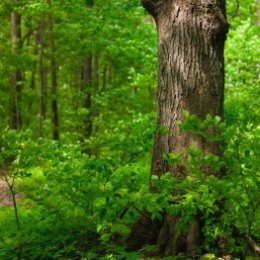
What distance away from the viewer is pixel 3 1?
13.5m

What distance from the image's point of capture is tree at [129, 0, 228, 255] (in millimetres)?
4121

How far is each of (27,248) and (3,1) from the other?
10652mm

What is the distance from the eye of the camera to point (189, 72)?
4.19 m

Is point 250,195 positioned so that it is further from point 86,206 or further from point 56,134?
point 56,134

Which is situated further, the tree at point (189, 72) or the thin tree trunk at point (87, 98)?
the thin tree trunk at point (87, 98)

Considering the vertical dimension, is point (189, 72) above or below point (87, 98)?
above

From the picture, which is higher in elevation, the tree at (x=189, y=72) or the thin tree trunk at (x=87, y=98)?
the tree at (x=189, y=72)

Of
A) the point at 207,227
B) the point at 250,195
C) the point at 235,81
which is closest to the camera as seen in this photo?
the point at 250,195

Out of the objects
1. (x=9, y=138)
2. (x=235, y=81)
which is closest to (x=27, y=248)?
(x=9, y=138)

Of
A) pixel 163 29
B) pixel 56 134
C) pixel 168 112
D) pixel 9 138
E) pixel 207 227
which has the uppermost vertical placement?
pixel 163 29

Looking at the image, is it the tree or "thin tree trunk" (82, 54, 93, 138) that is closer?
the tree

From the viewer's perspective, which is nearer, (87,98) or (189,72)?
(189,72)

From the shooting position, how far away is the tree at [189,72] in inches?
162

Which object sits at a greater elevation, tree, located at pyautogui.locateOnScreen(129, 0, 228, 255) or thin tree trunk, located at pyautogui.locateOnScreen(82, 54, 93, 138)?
tree, located at pyautogui.locateOnScreen(129, 0, 228, 255)
